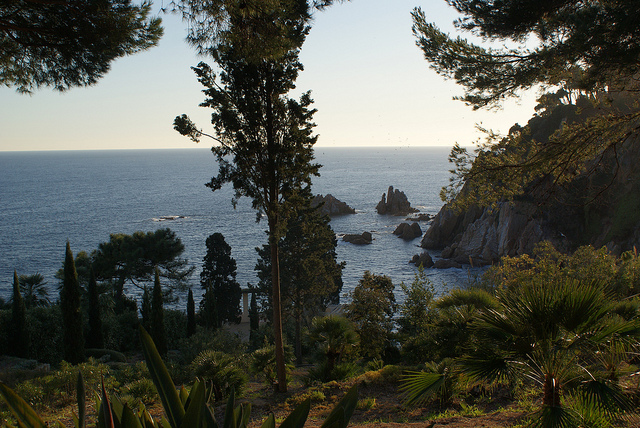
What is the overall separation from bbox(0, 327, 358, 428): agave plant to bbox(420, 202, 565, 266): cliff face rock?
37360 mm

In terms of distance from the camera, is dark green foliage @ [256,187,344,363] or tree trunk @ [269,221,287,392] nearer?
tree trunk @ [269,221,287,392]

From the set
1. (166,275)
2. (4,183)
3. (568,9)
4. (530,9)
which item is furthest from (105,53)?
(4,183)

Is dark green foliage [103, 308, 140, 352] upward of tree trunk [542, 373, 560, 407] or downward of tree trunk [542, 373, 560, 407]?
downward

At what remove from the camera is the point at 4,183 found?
441ft

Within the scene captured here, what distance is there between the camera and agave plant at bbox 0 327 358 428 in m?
2.16

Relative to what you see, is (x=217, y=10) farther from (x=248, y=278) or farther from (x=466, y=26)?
(x=248, y=278)

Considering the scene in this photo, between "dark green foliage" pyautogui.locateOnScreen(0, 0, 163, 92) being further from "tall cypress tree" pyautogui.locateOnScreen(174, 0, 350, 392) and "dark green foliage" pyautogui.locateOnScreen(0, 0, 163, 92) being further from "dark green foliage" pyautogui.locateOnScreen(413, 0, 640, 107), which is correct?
"dark green foliage" pyautogui.locateOnScreen(413, 0, 640, 107)

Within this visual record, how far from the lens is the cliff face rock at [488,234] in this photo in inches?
1692

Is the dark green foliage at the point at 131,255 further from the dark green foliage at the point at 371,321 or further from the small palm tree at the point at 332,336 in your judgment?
the small palm tree at the point at 332,336

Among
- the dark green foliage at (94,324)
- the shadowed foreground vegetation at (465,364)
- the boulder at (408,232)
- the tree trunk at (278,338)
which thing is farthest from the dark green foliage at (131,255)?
the boulder at (408,232)

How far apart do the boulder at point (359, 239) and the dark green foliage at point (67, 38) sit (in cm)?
5378

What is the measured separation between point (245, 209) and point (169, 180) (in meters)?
67.1

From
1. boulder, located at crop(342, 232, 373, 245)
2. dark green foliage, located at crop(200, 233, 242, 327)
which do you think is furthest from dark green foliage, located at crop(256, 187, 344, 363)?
boulder, located at crop(342, 232, 373, 245)

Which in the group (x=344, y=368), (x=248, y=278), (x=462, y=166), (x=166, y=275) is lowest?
(x=248, y=278)
